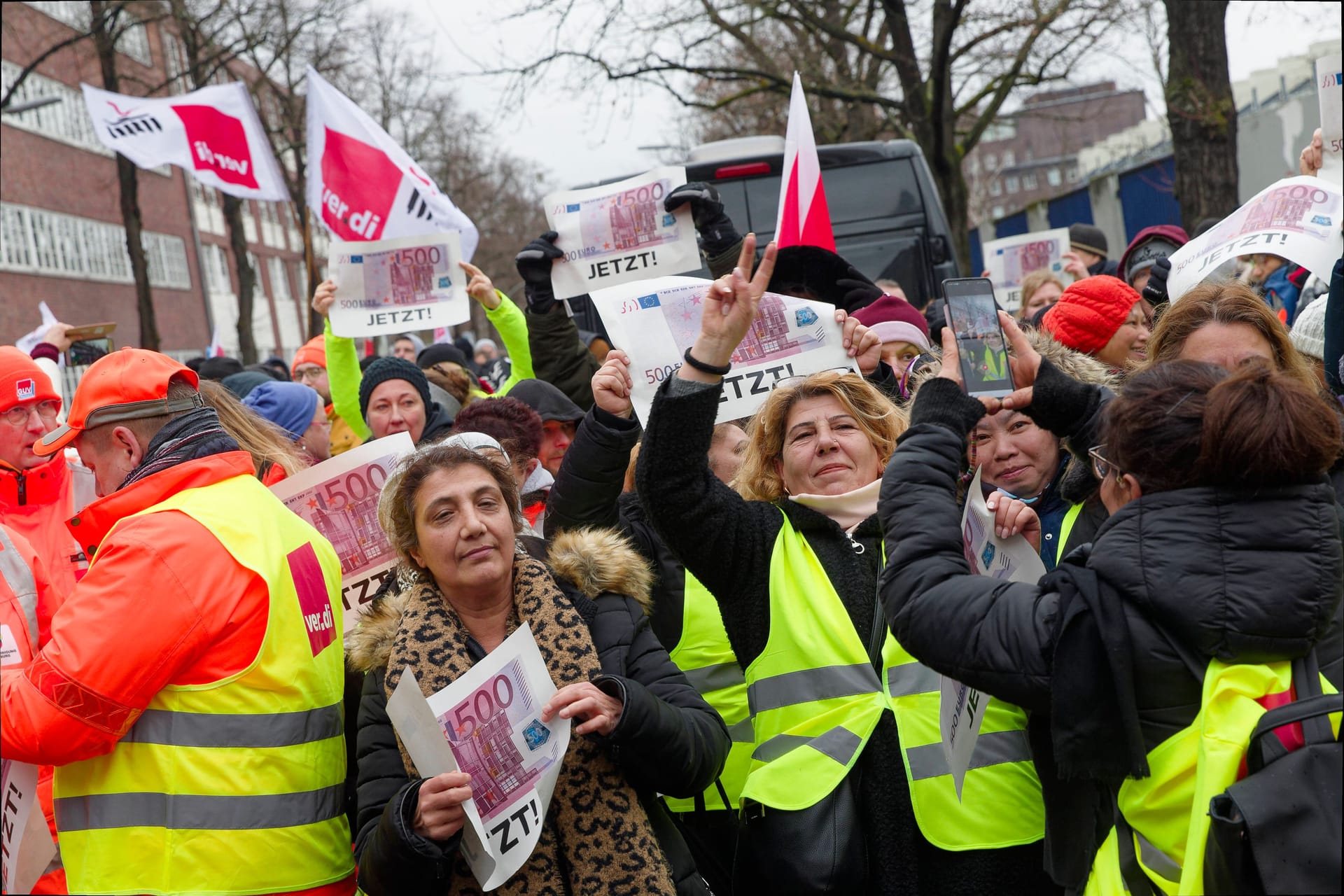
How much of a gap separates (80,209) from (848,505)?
122 feet

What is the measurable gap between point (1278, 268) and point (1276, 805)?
Result: 4.69m

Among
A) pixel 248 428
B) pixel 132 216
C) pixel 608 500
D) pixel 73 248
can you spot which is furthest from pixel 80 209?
pixel 608 500

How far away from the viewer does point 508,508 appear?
3211mm

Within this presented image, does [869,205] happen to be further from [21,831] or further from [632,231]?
[21,831]

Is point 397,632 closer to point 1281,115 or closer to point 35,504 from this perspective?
point 35,504

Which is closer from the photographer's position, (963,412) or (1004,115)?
(963,412)

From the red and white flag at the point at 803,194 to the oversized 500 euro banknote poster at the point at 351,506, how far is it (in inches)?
79.8

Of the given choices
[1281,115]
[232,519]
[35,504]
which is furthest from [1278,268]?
Result: [1281,115]

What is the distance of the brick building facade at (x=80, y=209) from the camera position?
31.3m

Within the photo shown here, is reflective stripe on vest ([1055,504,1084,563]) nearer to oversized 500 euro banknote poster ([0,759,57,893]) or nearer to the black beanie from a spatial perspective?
oversized 500 euro banknote poster ([0,759,57,893])

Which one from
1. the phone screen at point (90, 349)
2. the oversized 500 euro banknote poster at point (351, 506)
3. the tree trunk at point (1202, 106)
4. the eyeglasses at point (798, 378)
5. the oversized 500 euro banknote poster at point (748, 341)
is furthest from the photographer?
the tree trunk at point (1202, 106)

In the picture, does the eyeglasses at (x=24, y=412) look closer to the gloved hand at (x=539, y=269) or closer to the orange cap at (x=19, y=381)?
the orange cap at (x=19, y=381)

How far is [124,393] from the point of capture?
309 centimetres

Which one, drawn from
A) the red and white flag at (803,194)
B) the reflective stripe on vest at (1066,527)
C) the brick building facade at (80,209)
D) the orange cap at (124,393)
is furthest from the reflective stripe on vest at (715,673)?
the brick building facade at (80,209)
